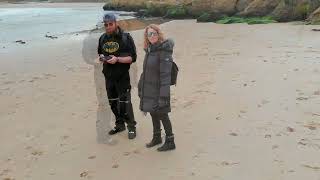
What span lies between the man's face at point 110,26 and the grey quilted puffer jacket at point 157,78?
25.9 inches

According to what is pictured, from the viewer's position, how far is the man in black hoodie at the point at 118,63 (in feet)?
21.3

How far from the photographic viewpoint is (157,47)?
5.96 metres

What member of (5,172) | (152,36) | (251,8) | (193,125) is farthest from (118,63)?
(251,8)

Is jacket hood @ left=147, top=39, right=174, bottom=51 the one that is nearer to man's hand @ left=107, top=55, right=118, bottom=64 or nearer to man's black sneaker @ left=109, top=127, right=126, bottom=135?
man's hand @ left=107, top=55, right=118, bottom=64

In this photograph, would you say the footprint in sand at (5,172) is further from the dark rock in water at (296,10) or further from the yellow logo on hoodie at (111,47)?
the dark rock in water at (296,10)

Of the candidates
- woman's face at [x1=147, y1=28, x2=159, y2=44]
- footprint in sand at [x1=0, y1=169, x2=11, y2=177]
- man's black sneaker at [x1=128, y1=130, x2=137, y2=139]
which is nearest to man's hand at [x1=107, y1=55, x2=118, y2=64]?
woman's face at [x1=147, y1=28, x2=159, y2=44]

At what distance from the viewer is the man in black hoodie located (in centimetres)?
650

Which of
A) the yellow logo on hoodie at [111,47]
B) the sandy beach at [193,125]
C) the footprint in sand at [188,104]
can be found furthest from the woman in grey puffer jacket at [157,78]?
the footprint in sand at [188,104]

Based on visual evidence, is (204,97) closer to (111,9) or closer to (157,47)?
(157,47)

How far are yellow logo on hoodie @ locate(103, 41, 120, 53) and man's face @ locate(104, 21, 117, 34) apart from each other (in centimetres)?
16

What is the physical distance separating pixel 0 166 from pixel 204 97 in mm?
3845

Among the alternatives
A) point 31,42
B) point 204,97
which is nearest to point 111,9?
point 31,42

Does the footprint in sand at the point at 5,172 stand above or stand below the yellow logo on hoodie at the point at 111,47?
below

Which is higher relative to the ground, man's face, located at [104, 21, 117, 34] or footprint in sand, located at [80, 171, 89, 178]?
man's face, located at [104, 21, 117, 34]
